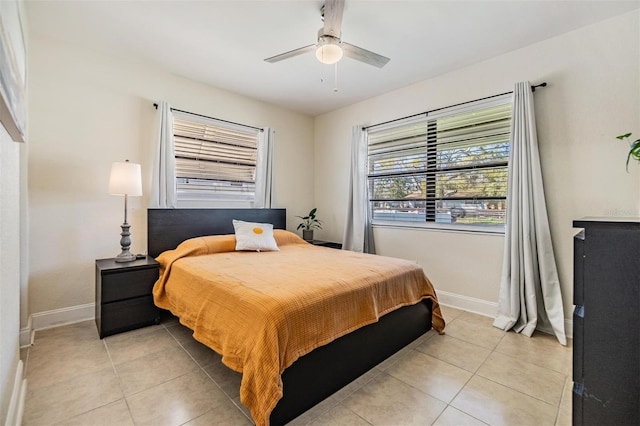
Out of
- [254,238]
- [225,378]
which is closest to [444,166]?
[254,238]

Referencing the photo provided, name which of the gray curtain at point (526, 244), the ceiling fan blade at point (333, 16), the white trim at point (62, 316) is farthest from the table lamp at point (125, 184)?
the gray curtain at point (526, 244)

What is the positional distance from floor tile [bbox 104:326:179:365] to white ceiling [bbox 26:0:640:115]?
8.86ft

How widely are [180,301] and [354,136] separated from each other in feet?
10.1

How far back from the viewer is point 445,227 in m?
3.33

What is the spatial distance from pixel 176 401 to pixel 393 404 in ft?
4.16

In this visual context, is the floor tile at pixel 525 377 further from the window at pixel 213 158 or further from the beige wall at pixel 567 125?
the window at pixel 213 158

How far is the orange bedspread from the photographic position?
1410mm

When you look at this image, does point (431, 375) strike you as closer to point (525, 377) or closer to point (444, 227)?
point (525, 377)

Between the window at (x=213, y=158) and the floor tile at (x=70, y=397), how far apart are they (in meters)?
2.08

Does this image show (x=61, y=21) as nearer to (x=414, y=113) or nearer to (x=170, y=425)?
(x=170, y=425)

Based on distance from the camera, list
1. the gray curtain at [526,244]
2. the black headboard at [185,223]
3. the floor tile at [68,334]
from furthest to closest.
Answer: the black headboard at [185,223] < the gray curtain at [526,244] < the floor tile at [68,334]

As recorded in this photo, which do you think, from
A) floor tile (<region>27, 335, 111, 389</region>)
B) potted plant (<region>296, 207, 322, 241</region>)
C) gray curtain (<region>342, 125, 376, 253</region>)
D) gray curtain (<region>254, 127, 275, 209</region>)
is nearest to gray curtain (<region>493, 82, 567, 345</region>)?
gray curtain (<region>342, 125, 376, 253</region>)

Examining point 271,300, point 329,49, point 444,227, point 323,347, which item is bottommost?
point 323,347

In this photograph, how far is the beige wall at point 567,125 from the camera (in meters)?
2.30
